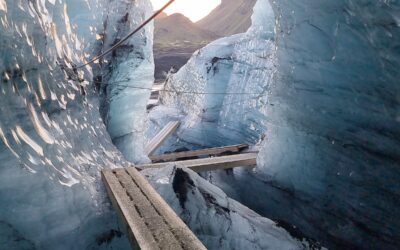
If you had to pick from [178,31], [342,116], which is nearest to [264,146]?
[342,116]

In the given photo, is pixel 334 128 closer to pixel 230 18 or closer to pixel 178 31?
pixel 178 31

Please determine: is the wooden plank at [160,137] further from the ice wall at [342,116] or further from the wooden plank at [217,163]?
the ice wall at [342,116]

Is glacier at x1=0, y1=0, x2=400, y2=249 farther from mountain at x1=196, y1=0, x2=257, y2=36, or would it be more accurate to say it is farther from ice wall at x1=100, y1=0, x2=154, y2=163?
mountain at x1=196, y1=0, x2=257, y2=36

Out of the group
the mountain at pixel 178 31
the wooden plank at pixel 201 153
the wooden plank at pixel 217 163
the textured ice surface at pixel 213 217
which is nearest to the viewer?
the textured ice surface at pixel 213 217

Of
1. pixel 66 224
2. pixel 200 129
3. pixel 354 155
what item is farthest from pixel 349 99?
pixel 200 129

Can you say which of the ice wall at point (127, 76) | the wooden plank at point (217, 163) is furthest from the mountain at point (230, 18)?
the wooden plank at point (217, 163)

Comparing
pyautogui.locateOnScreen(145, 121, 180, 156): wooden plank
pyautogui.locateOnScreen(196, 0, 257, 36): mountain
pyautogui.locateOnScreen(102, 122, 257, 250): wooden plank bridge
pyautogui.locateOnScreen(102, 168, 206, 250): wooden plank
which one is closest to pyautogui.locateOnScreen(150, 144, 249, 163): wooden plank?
pyautogui.locateOnScreen(145, 121, 180, 156): wooden plank

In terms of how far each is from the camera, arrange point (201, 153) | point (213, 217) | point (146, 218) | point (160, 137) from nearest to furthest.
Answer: point (146, 218) < point (213, 217) < point (201, 153) < point (160, 137)

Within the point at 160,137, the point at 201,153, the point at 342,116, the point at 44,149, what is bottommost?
the point at 160,137
